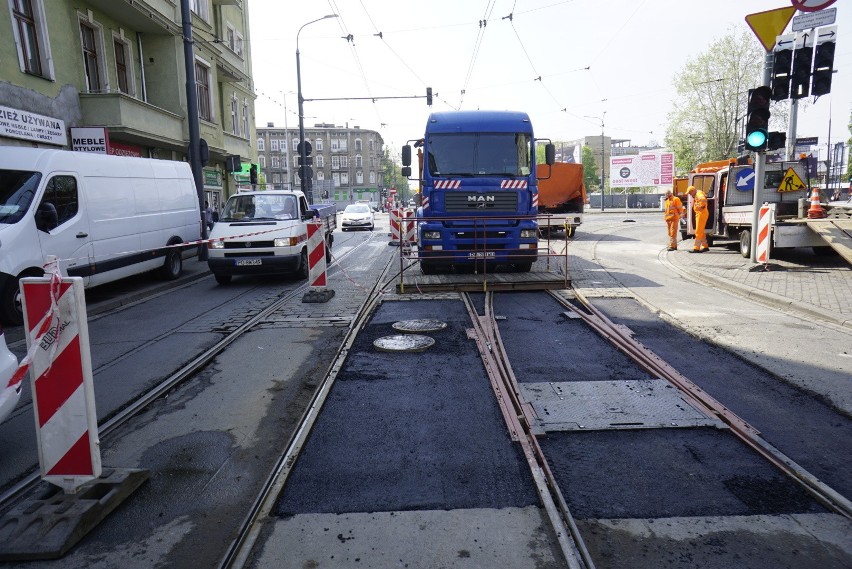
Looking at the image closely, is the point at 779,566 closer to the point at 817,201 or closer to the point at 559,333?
the point at 559,333

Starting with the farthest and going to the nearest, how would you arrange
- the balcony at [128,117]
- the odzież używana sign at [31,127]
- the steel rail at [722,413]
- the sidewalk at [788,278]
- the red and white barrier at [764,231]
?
the balcony at [128,117] < the odzież używana sign at [31,127] < the red and white barrier at [764,231] < the sidewalk at [788,278] < the steel rail at [722,413]

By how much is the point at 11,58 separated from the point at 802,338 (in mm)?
16140

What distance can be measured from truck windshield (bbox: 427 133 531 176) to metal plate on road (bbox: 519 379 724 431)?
681 cm

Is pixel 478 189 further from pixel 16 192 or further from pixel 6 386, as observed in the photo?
pixel 6 386

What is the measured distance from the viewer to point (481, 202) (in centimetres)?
1126

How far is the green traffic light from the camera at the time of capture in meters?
11.3

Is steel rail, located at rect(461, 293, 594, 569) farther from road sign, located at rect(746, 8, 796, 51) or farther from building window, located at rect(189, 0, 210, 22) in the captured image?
building window, located at rect(189, 0, 210, 22)

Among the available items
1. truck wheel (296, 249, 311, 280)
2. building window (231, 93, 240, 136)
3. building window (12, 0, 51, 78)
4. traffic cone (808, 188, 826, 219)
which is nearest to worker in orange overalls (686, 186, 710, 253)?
traffic cone (808, 188, 826, 219)

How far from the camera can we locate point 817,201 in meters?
13.2

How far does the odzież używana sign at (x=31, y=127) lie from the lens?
1273cm

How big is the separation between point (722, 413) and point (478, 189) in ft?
24.2

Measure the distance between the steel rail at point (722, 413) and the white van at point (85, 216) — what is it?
738 centimetres

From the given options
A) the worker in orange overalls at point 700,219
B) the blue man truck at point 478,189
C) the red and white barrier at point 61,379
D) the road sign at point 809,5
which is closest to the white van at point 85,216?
the red and white barrier at point 61,379

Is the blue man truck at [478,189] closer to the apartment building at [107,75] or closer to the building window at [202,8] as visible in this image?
the apartment building at [107,75]
